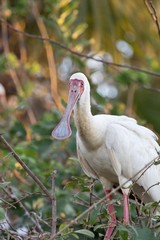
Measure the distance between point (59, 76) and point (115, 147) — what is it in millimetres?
4688

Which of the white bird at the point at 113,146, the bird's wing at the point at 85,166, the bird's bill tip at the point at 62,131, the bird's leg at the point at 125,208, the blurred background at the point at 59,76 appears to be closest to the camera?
the bird's bill tip at the point at 62,131

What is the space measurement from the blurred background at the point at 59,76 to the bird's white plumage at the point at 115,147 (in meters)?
0.19

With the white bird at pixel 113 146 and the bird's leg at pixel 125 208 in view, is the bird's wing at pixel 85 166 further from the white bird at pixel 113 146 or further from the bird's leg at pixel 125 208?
the bird's leg at pixel 125 208

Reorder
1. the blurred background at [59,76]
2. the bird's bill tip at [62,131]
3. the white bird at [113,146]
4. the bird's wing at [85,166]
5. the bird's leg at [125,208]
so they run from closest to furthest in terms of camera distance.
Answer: the bird's bill tip at [62,131]
the bird's leg at [125,208]
the white bird at [113,146]
the bird's wing at [85,166]
the blurred background at [59,76]

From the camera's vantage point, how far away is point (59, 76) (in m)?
10.2

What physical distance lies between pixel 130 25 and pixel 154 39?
1.40 feet

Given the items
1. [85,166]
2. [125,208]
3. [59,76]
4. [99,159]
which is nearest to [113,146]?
[99,159]

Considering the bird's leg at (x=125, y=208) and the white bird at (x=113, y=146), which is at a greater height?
the white bird at (x=113, y=146)

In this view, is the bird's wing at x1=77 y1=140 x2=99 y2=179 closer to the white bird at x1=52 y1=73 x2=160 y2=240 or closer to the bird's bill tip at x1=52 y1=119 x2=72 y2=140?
the white bird at x1=52 y1=73 x2=160 y2=240

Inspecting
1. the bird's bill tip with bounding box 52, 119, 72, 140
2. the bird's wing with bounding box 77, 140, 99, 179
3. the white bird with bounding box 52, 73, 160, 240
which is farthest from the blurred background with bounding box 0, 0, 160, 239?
the bird's bill tip with bounding box 52, 119, 72, 140

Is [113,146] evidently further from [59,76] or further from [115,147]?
[59,76]

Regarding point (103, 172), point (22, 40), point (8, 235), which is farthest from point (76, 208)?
point (22, 40)

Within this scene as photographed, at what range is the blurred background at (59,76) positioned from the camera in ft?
20.5

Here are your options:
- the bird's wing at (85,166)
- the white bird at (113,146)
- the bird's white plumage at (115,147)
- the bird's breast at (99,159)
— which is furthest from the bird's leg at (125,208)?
the bird's wing at (85,166)
